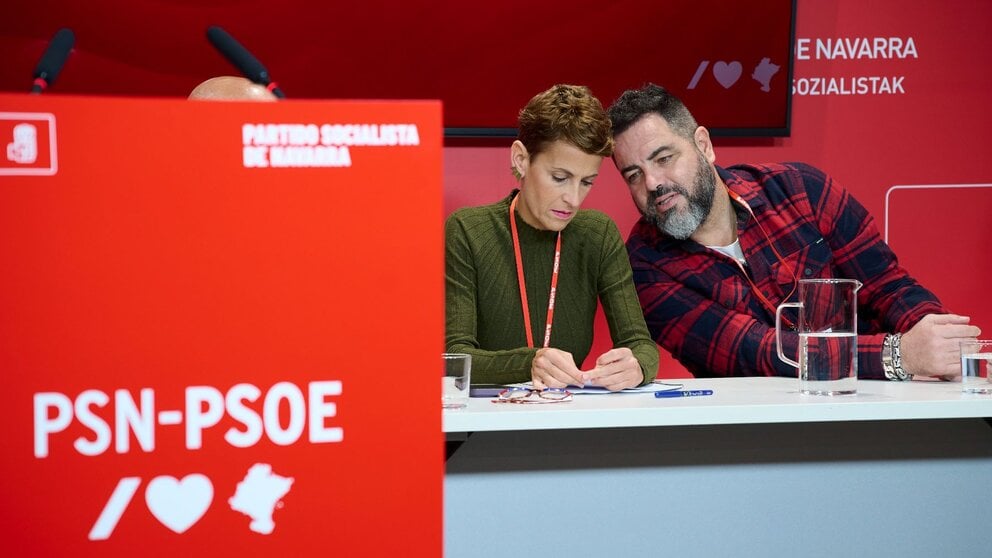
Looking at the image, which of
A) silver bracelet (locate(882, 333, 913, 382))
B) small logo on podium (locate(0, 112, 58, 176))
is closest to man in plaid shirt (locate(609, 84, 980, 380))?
silver bracelet (locate(882, 333, 913, 382))

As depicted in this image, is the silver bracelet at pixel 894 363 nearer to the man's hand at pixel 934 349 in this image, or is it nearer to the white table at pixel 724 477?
the man's hand at pixel 934 349

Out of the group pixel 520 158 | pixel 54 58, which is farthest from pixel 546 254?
pixel 54 58

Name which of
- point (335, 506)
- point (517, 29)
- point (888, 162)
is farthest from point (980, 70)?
point (335, 506)

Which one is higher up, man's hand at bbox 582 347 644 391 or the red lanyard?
the red lanyard

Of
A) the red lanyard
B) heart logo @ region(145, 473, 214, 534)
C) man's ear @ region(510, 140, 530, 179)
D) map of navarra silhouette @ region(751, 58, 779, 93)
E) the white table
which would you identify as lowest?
the white table

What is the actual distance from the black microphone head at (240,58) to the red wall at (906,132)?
1772 millimetres

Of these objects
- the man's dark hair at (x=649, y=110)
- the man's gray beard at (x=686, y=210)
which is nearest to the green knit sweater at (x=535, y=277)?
the man's gray beard at (x=686, y=210)

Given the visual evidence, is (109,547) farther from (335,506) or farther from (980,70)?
(980,70)

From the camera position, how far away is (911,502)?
56.2 inches

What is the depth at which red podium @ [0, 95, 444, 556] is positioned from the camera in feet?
2.07

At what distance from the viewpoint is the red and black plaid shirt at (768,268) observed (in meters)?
2.09

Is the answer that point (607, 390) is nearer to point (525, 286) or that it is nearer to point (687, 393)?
point (687, 393)

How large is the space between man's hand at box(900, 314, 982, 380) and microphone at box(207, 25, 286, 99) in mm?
1254

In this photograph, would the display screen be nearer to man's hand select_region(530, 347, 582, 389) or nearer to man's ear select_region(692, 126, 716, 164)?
man's ear select_region(692, 126, 716, 164)
